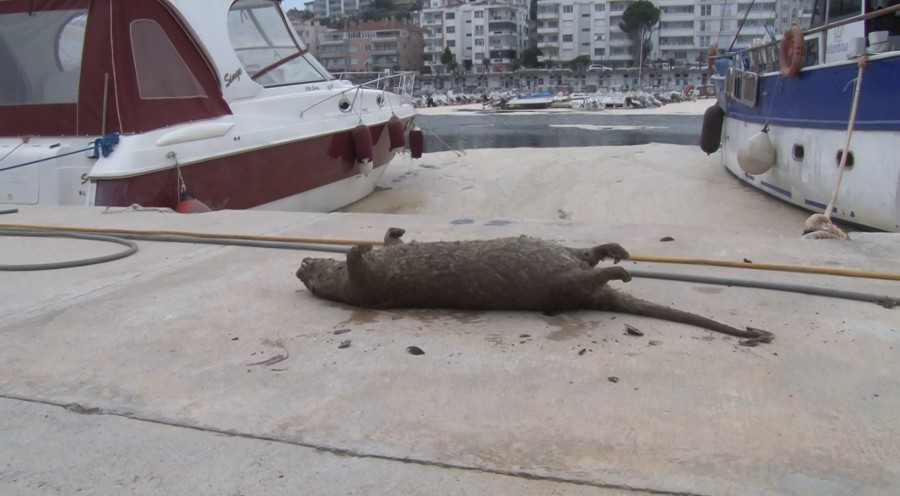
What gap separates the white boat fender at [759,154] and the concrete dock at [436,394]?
23.2 ft

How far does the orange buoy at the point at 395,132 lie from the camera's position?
40.2 ft

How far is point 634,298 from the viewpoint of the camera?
3576 mm

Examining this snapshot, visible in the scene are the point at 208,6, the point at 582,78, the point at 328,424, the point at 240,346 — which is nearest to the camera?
the point at 328,424

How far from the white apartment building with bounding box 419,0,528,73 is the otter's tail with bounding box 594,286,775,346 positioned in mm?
111424

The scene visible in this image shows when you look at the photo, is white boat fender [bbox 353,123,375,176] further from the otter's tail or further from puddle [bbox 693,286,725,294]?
the otter's tail

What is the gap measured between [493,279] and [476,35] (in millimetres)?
117159

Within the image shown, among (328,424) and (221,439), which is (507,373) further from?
(221,439)

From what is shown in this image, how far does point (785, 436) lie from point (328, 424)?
1447 mm

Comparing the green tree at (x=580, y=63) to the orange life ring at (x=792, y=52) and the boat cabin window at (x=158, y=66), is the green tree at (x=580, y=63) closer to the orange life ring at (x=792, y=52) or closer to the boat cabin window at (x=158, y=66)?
the orange life ring at (x=792, y=52)

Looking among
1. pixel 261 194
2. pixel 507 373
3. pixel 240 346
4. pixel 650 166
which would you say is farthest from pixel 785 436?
pixel 650 166

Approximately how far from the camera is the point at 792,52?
381 inches

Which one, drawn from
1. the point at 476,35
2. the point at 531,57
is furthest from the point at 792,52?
the point at 476,35

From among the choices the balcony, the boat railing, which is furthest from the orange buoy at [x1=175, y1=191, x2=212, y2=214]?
the balcony

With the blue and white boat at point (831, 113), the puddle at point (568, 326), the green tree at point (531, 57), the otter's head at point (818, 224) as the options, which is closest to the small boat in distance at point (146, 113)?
the puddle at point (568, 326)
